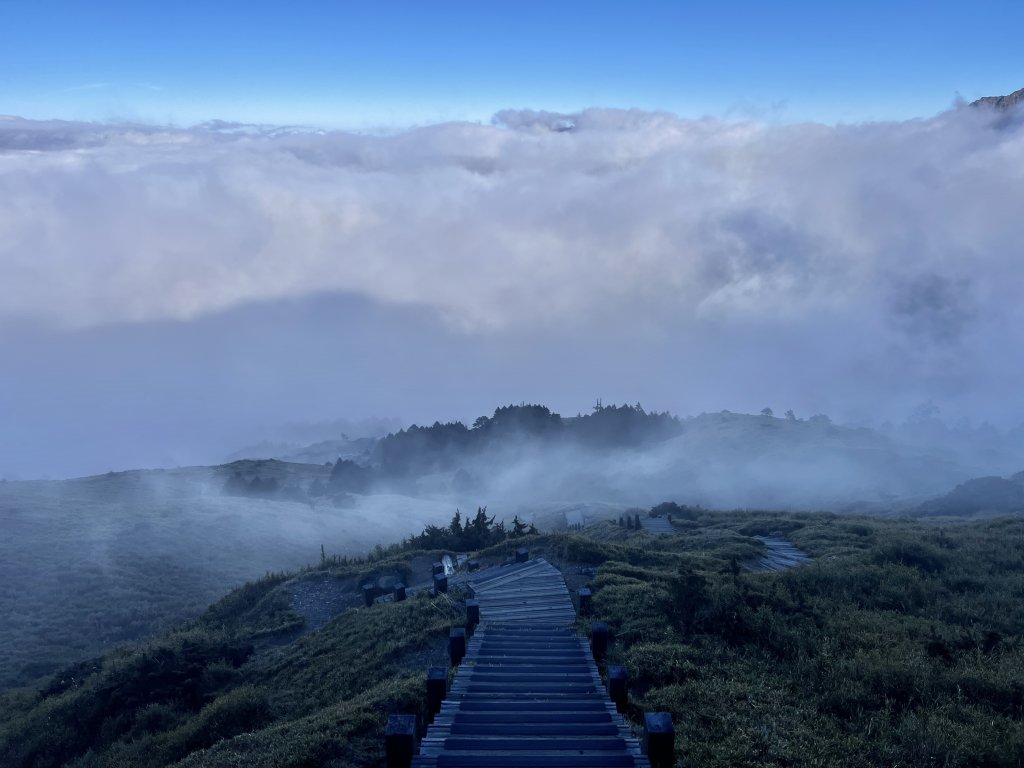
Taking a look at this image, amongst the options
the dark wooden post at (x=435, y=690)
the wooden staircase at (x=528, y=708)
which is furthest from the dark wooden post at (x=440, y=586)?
the dark wooden post at (x=435, y=690)

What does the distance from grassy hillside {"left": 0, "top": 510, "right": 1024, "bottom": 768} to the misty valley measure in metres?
0.07

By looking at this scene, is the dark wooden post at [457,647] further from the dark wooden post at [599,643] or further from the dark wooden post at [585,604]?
the dark wooden post at [585,604]

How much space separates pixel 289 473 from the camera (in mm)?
90250

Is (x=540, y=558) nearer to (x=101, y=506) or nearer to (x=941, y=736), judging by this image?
(x=941, y=736)

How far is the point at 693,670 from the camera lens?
1375cm

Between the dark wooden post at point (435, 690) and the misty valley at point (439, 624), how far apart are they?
1.33 meters

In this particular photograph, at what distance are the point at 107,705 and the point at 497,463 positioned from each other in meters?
79.0

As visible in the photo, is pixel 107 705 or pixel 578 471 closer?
pixel 107 705

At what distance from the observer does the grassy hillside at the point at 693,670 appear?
36.8 feet

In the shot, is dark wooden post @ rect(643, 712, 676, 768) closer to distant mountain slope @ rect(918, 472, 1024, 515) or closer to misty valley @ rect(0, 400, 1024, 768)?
misty valley @ rect(0, 400, 1024, 768)

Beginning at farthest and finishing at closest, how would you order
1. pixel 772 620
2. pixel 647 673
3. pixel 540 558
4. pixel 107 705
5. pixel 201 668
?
pixel 540 558
pixel 201 668
pixel 107 705
pixel 772 620
pixel 647 673

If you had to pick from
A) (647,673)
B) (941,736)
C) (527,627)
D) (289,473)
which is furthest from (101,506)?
(941,736)

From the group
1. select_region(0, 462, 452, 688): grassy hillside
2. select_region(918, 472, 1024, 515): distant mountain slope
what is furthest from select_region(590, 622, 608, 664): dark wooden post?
select_region(918, 472, 1024, 515): distant mountain slope

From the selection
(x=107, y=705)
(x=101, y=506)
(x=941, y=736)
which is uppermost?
(x=101, y=506)
